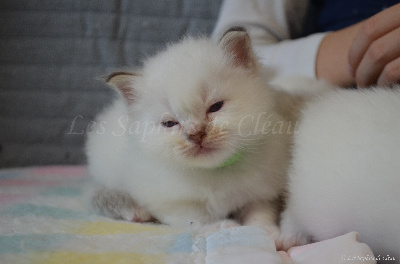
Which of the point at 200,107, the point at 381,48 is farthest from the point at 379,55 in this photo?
the point at 200,107

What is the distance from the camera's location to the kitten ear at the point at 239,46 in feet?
2.77

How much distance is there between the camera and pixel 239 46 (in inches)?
34.8

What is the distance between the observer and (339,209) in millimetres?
606

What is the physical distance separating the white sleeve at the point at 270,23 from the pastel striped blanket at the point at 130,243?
31.5 inches

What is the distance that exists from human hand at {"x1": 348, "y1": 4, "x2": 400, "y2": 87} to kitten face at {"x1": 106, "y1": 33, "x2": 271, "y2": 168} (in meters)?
0.26

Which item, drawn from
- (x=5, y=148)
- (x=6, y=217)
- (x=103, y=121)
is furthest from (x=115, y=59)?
(x=6, y=217)

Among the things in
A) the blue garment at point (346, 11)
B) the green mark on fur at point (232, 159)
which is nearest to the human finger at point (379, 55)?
the green mark on fur at point (232, 159)

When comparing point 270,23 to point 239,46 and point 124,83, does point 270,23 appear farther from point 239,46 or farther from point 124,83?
point 124,83

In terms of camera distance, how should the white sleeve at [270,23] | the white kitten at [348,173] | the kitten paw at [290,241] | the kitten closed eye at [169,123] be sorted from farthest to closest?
the white sleeve at [270,23], the kitten closed eye at [169,123], the kitten paw at [290,241], the white kitten at [348,173]

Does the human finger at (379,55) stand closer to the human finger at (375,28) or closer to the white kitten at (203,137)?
the human finger at (375,28)

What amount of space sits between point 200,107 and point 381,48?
1.43 feet

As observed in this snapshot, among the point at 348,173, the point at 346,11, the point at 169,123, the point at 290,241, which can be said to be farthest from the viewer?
the point at 346,11

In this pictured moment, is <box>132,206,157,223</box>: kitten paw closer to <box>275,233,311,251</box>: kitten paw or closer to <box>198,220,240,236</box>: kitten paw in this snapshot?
<box>198,220,240,236</box>: kitten paw

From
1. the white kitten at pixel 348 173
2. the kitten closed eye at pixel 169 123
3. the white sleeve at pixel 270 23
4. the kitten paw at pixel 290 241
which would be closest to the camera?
the white kitten at pixel 348 173
